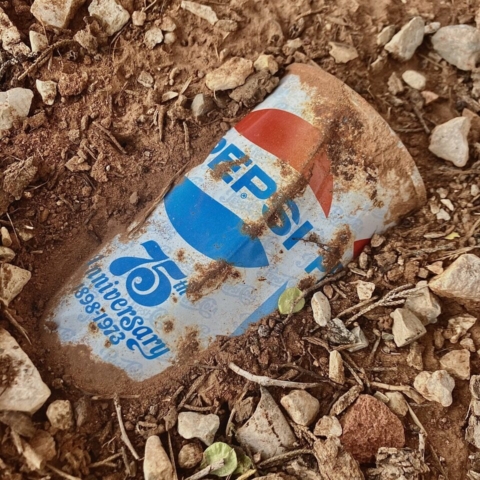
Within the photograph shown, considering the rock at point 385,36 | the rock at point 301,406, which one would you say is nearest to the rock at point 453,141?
the rock at point 385,36

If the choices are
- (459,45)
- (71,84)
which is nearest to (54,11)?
(71,84)

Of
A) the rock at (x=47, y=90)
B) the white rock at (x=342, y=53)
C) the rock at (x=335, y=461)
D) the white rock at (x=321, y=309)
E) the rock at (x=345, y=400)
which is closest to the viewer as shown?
the rock at (x=335, y=461)

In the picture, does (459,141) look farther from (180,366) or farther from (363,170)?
(180,366)

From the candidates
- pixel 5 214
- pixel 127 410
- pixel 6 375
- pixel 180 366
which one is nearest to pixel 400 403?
pixel 180 366

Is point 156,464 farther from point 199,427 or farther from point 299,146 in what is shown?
point 299,146

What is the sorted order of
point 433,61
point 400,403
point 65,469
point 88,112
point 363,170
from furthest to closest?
point 433,61 → point 88,112 → point 363,170 → point 400,403 → point 65,469

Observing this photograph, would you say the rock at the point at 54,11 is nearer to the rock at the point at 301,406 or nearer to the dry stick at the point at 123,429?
the dry stick at the point at 123,429

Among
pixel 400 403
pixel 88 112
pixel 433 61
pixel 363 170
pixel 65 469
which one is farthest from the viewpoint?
pixel 433 61

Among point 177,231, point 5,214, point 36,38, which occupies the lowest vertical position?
point 177,231
